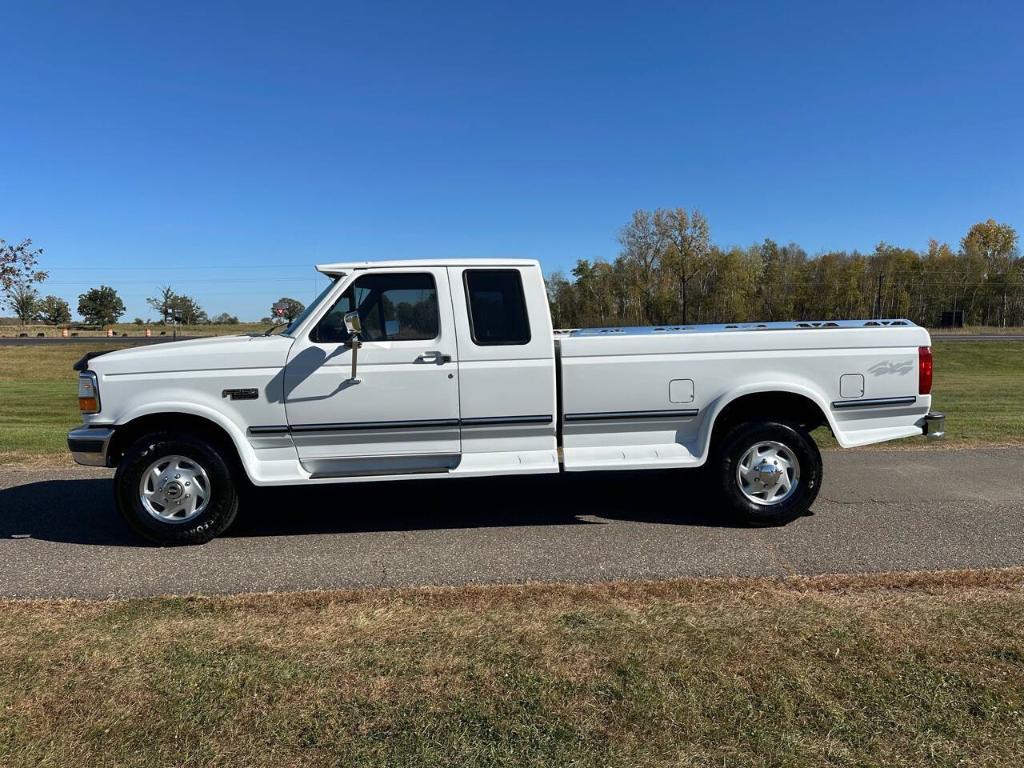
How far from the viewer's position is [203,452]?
5168mm

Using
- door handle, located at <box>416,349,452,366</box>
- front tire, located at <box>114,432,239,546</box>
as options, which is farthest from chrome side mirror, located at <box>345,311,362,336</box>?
front tire, located at <box>114,432,239,546</box>

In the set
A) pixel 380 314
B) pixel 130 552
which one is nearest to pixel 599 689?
pixel 380 314

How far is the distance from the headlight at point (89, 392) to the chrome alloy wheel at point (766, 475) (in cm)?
494

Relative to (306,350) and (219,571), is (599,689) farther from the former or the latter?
(306,350)

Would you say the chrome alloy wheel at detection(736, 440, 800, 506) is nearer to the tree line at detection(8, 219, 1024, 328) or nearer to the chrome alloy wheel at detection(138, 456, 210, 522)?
the chrome alloy wheel at detection(138, 456, 210, 522)

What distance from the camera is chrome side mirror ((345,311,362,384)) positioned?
481 centimetres

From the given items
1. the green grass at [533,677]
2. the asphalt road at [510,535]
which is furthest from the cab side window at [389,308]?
the green grass at [533,677]

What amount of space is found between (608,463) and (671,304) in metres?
46.1

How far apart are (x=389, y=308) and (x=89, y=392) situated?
2332 millimetres

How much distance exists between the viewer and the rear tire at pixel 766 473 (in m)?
5.39

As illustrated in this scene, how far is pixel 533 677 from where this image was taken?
308 cm

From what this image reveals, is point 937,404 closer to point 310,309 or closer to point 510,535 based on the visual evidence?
point 510,535

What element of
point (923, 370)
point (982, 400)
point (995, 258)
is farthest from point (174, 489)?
point (995, 258)

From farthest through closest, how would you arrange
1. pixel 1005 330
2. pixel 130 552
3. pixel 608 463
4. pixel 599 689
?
pixel 1005 330 < pixel 608 463 < pixel 130 552 < pixel 599 689
